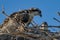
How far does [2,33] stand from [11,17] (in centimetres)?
114

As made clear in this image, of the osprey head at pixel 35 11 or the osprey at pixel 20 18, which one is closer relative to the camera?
the osprey at pixel 20 18

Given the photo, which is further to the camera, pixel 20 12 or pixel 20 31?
pixel 20 12

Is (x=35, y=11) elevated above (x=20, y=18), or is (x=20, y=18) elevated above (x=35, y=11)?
(x=35, y=11)

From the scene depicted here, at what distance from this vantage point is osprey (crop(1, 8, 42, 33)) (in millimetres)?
13508

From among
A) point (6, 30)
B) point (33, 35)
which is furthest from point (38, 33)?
point (6, 30)

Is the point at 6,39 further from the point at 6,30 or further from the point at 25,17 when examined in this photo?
the point at 25,17

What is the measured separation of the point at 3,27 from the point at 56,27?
1.88 meters

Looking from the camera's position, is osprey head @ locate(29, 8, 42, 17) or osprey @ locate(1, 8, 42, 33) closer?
osprey @ locate(1, 8, 42, 33)

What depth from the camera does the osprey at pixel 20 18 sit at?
13508mm

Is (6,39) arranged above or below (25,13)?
below

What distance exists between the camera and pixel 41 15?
14.1 m

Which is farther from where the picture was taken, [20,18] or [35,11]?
[35,11]

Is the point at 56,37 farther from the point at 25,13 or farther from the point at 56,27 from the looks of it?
the point at 25,13

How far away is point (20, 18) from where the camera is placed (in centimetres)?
1369
